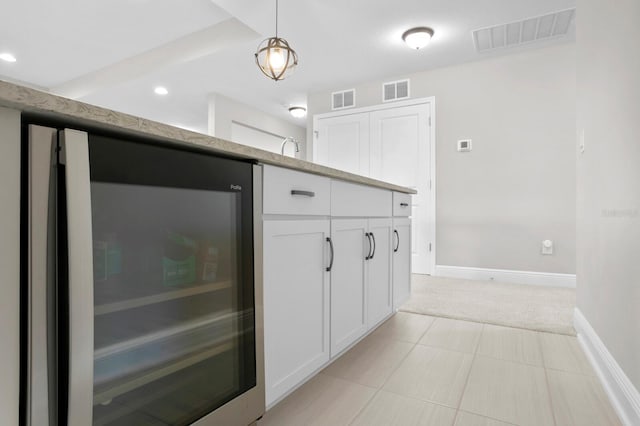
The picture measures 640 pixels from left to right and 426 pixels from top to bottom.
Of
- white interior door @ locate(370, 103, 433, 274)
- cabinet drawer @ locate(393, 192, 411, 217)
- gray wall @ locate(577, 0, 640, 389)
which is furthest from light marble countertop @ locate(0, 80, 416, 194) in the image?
white interior door @ locate(370, 103, 433, 274)

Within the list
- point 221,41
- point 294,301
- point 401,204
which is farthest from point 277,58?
point 294,301

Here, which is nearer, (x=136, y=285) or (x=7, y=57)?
(x=136, y=285)

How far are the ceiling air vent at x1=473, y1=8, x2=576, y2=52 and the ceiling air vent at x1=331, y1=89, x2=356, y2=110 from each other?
5.49 feet

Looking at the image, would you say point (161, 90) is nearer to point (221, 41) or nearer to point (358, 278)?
point (221, 41)

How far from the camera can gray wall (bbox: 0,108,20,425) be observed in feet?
1.75

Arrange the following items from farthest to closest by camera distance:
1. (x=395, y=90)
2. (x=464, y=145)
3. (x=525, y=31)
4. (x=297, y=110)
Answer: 1. (x=297, y=110)
2. (x=395, y=90)
3. (x=464, y=145)
4. (x=525, y=31)

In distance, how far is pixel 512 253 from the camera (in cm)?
374

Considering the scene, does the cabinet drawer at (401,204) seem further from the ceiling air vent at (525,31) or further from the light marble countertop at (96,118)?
the ceiling air vent at (525,31)

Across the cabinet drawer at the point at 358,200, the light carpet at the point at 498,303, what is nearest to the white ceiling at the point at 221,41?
the cabinet drawer at the point at 358,200

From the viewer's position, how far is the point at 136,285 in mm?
738

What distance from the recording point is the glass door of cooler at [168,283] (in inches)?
26.7

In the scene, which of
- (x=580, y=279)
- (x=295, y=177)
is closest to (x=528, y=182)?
(x=580, y=279)

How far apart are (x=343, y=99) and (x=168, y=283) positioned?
14.6 ft

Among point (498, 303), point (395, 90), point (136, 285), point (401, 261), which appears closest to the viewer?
point (136, 285)
